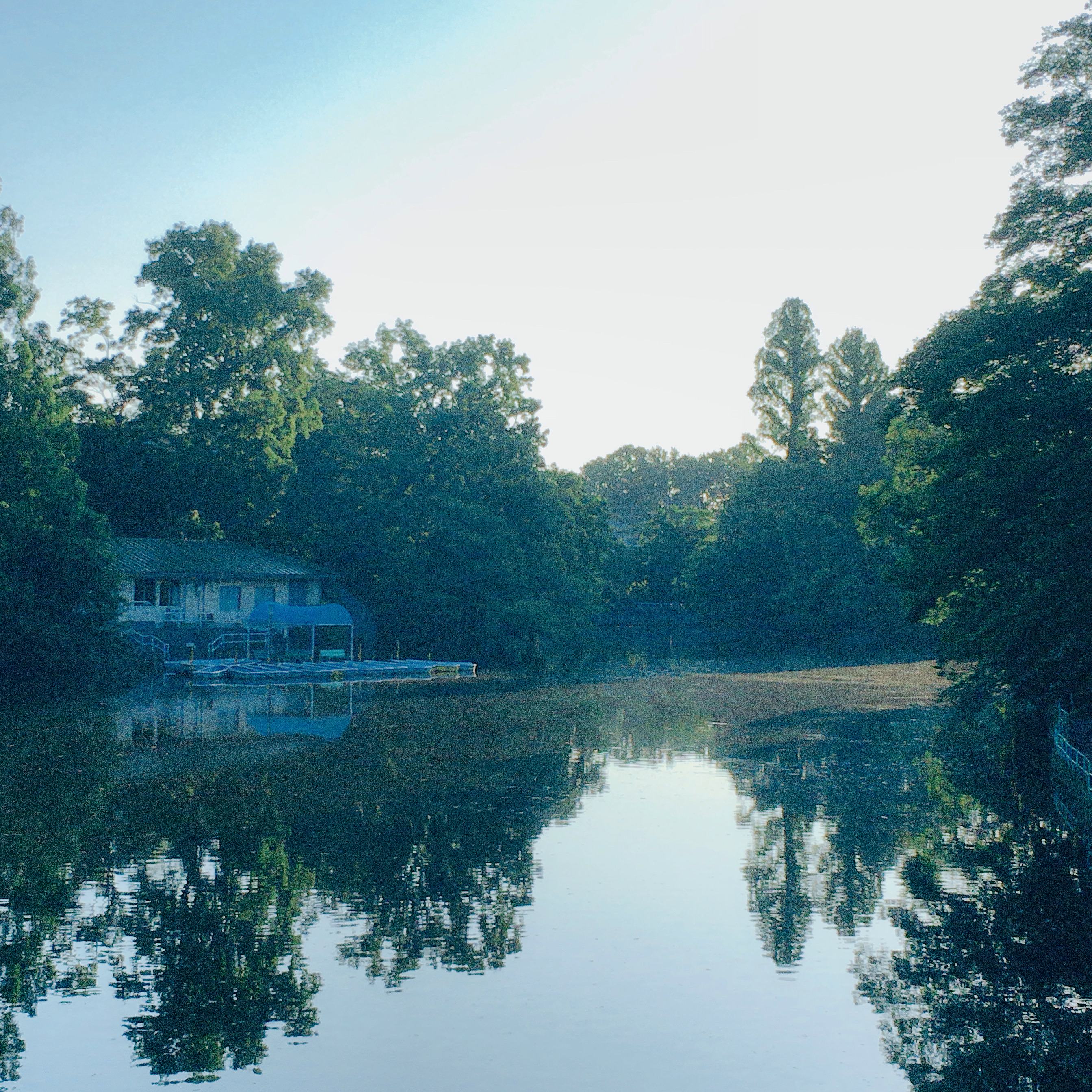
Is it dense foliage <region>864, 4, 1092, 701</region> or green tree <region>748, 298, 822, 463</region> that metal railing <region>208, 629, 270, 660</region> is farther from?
green tree <region>748, 298, 822, 463</region>

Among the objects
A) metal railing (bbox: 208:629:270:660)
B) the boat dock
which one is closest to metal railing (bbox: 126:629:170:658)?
the boat dock

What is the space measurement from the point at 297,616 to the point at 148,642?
238 inches

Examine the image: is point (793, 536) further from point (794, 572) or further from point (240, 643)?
point (240, 643)

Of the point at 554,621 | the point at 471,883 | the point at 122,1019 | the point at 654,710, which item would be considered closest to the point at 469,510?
the point at 554,621

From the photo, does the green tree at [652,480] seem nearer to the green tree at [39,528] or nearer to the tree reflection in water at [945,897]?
the green tree at [39,528]

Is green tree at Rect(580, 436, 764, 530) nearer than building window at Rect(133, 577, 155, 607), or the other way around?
building window at Rect(133, 577, 155, 607)

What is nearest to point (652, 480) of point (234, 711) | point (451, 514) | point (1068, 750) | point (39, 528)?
point (451, 514)

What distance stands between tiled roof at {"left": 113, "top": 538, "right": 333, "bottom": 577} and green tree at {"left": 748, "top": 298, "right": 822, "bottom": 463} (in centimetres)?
4298

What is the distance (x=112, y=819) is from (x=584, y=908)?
8.23 metres

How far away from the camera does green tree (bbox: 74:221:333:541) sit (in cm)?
5597

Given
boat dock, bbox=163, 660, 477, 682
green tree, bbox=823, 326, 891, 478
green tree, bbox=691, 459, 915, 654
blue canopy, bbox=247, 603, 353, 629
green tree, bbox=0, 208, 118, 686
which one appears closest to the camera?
green tree, bbox=0, 208, 118, 686

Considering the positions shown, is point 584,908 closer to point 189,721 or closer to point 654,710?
point 189,721

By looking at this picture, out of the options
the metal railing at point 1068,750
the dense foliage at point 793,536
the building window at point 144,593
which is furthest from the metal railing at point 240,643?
the metal railing at point 1068,750

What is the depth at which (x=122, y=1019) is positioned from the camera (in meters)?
10.0
